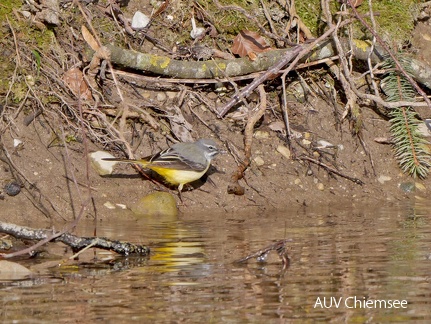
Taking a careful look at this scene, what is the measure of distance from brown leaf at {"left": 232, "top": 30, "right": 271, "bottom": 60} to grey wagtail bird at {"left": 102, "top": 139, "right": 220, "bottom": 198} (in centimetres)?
120

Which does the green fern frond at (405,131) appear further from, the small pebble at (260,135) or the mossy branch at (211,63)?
the small pebble at (260,135)

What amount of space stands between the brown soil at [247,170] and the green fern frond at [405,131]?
119 mm

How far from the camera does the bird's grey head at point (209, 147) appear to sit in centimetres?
883

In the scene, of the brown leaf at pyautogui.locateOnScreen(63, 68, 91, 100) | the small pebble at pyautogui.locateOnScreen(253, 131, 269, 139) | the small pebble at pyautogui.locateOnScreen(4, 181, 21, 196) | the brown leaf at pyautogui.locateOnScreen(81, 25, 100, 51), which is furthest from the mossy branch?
the small pebble at pyautogui.locateOnScreen(4, 181, 21, 196)

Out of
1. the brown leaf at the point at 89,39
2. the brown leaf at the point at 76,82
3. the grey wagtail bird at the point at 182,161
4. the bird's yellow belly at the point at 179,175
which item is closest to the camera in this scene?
the grey wagtail bird at the point at 182,161

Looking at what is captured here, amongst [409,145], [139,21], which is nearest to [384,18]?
[409,145]

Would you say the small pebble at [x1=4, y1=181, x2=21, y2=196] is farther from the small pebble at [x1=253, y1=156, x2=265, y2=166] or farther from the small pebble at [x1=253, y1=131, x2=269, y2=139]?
the small pebble at [x1=253, y1=131, x2=269, y2=139]

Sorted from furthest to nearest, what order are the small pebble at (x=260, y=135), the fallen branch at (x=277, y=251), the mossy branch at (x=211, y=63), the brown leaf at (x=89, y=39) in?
the small pebble at (x=260, y=135) → the mossy branch at (x=211, y=63) → the brown leaf at (x=89, y=39) → the fallen branch at (x=277, y=251)

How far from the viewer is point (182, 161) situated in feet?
28.6

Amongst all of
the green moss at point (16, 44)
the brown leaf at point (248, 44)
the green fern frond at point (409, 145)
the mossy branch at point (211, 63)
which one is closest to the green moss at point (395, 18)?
the mossy branch at point (211, 63)

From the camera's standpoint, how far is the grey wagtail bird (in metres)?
8.61

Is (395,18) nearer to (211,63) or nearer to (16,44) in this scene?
(211,63)

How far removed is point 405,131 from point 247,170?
1.71m

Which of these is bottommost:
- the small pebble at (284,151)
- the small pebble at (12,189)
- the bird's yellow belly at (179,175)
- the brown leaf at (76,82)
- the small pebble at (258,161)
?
the small pebble at (12,189)
